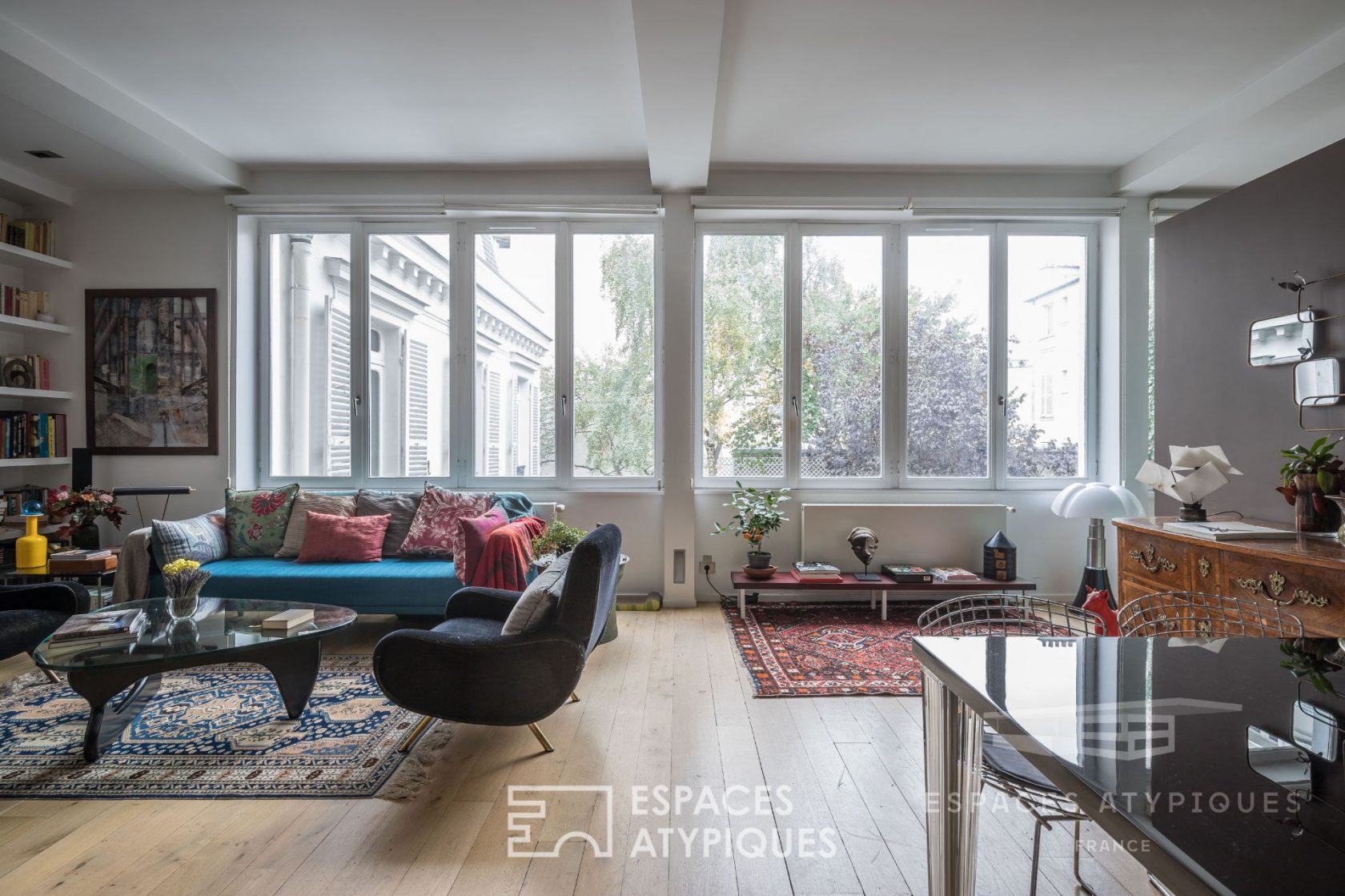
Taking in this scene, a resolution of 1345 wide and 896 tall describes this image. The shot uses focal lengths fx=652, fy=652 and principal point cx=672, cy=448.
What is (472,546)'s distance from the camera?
366 cm

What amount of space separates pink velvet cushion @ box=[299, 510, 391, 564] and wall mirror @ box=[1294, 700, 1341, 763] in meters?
4.22

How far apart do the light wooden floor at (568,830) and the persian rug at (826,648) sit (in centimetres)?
37

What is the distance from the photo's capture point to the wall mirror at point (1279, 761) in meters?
0.75

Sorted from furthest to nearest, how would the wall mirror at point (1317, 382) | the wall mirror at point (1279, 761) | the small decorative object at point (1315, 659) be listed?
the wall mirror at point (1317, 382) → the small decorative object at point (1315, 659) → the wall mirror at point (1279, 761)

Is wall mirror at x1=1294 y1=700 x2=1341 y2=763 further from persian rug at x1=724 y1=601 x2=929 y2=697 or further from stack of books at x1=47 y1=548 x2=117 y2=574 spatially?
stack of books at x1=47 y1=548 x2=117 y2=574

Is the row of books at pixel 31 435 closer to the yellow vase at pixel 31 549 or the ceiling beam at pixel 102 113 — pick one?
the yellow vase at pixel 31 549

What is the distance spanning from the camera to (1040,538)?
4961mm

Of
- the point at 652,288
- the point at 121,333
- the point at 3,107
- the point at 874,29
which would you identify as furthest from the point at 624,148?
the point at 121,333

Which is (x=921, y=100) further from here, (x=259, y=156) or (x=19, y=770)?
(x=19, y=770)

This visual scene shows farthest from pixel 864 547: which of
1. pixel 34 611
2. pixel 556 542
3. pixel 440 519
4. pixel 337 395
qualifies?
pixel 34 611

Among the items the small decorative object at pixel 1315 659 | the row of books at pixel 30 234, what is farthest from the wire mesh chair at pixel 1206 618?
the row of books at pixel 30 234


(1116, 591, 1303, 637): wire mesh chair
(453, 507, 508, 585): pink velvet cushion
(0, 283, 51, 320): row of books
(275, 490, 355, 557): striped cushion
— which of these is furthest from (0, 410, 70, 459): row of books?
(1116, 591, 1303, 637): wire mesh chair

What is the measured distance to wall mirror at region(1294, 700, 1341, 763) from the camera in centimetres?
85

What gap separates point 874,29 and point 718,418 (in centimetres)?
267
